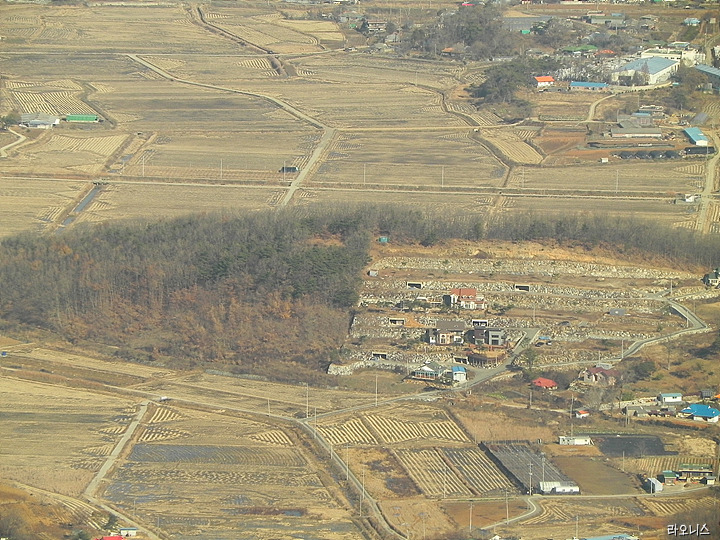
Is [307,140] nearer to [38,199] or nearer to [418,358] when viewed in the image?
[38,199]

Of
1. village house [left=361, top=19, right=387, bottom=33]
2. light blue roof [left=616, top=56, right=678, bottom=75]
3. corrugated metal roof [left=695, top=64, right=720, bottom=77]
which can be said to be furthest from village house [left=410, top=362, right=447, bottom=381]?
village house [left=361, top=19, right=387, bottom=33]

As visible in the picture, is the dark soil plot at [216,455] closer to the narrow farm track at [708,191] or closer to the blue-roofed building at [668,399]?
the blue-roofed building at [668,399]

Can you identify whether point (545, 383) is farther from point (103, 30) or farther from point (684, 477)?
point (103, 30)

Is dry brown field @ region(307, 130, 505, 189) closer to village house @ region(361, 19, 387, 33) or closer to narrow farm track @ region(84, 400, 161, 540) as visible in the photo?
narrow farm track @ region(84, 400, 161, 540)

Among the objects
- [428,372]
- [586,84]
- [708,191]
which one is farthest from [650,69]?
[428,372]

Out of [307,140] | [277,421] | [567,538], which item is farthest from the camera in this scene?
[307,140]

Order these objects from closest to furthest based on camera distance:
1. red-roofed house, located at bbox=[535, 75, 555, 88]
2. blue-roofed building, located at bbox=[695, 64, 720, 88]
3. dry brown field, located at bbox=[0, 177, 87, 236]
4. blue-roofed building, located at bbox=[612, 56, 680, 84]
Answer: dry brown field, located at bbox=[0, 177, 87, 236] < blue-roofed building, located at bbox=[695, 64, 720, 88] < red-roofed house, located at bbox=[535, 75, 555, 88] < blue-roofed building, located at bbox=[612, 56, 680, 84]

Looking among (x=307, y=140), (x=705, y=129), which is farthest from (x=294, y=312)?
(x=705, y=129)
